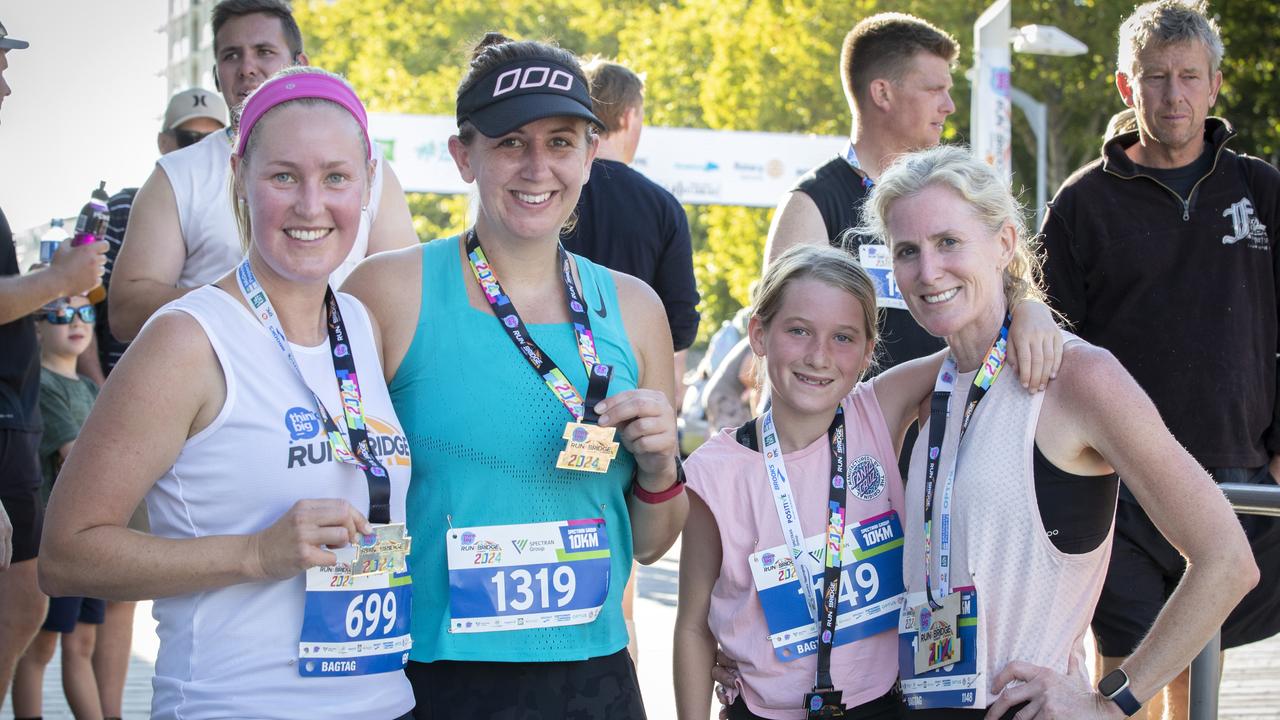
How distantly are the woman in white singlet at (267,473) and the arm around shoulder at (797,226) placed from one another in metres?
2.01

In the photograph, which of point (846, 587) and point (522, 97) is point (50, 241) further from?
point (846, 587)

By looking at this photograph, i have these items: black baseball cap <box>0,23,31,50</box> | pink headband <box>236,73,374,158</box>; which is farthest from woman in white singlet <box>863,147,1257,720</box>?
black baseball cap <box>0,23,31,50</box>

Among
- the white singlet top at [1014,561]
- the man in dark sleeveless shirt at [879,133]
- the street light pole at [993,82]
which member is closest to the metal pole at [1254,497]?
the white singlet top at [1014,561]

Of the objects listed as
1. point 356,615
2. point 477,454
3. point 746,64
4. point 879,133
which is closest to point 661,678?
point 879,133

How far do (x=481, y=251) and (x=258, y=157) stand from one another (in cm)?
50

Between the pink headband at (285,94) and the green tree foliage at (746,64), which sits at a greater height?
the green tree foliage at (746,64)

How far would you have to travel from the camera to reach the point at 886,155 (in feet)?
14.8

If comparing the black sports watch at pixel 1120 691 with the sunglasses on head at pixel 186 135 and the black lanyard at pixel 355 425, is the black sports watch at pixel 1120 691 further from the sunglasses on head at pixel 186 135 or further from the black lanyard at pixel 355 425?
the sunglasses on head at pixel 186 135

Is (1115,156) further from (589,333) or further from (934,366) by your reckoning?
(589,333)

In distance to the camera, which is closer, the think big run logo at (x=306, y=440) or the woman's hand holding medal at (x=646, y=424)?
the think big run logo at (x=306, y=440)

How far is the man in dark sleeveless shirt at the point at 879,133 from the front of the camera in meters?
4.19

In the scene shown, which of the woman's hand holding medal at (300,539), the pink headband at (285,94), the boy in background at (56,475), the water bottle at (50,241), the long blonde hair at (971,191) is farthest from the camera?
the boy in background at (56,475)

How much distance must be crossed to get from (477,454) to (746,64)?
24675 millimetres

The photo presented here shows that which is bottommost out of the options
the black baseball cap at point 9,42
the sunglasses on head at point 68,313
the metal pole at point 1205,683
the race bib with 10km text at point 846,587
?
the metal pole at point 1205,683
